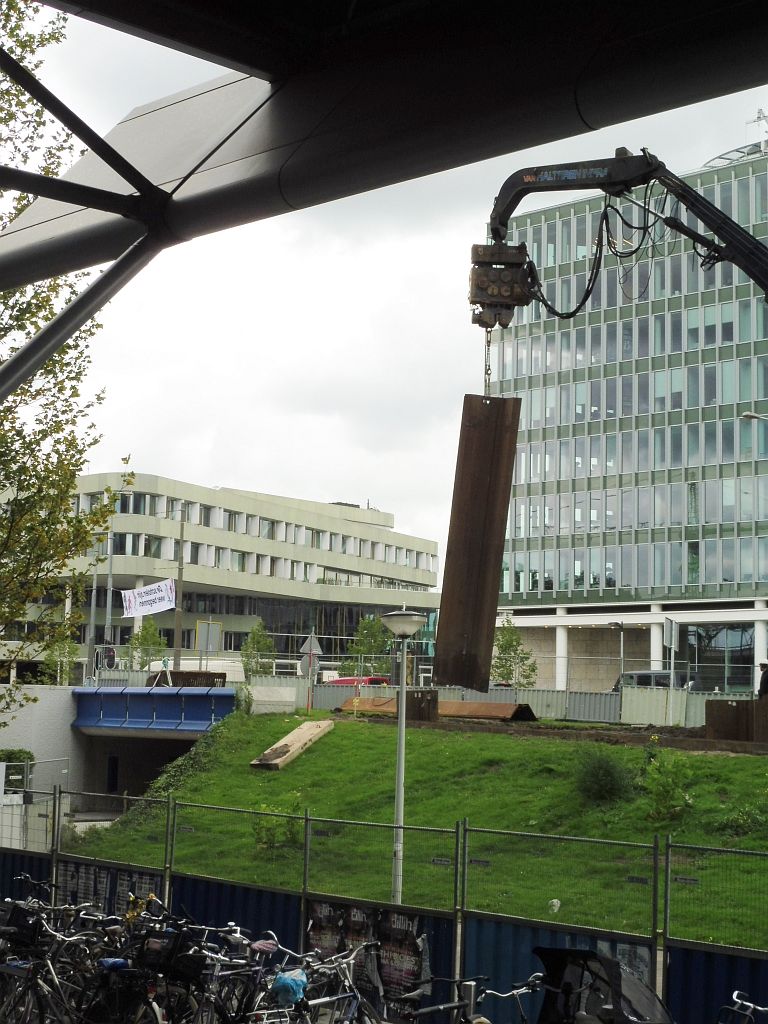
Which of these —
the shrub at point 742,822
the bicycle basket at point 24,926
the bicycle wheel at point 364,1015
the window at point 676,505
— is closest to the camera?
the bicycle wheel at point 364,1015

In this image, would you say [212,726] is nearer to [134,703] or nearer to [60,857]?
[134,703]

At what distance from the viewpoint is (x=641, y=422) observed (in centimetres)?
8044

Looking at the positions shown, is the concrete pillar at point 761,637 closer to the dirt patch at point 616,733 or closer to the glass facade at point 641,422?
the glass facade at point 641,422

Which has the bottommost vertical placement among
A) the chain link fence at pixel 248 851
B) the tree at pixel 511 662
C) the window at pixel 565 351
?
the chain link fence at pixel 248 851

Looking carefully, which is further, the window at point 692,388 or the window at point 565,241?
the window at point 565,241

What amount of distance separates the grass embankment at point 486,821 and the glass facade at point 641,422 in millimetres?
38695

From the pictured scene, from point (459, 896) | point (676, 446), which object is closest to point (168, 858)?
point (459, 896)

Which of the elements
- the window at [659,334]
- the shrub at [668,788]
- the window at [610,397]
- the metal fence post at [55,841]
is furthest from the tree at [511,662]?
the metal fence post at [55,841]

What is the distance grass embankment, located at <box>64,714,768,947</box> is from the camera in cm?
1864

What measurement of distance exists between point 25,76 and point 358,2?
1.57m

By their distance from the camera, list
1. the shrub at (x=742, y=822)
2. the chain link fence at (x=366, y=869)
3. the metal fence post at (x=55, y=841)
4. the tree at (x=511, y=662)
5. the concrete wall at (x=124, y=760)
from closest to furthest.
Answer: the chain link fence at (x=366, y=869) → the metal fence post at (x=55, y=841) → the shrub at (x=742, y=822) → the concrete wall at (x=124, y=760) → the tree at (x=511, y=662)

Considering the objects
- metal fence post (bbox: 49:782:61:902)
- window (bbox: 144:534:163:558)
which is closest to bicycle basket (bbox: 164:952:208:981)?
metal fence post (bbox: 49:782:61:902)

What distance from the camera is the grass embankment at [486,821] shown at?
18.6m

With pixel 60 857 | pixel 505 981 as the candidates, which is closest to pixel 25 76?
pixel 505 981
